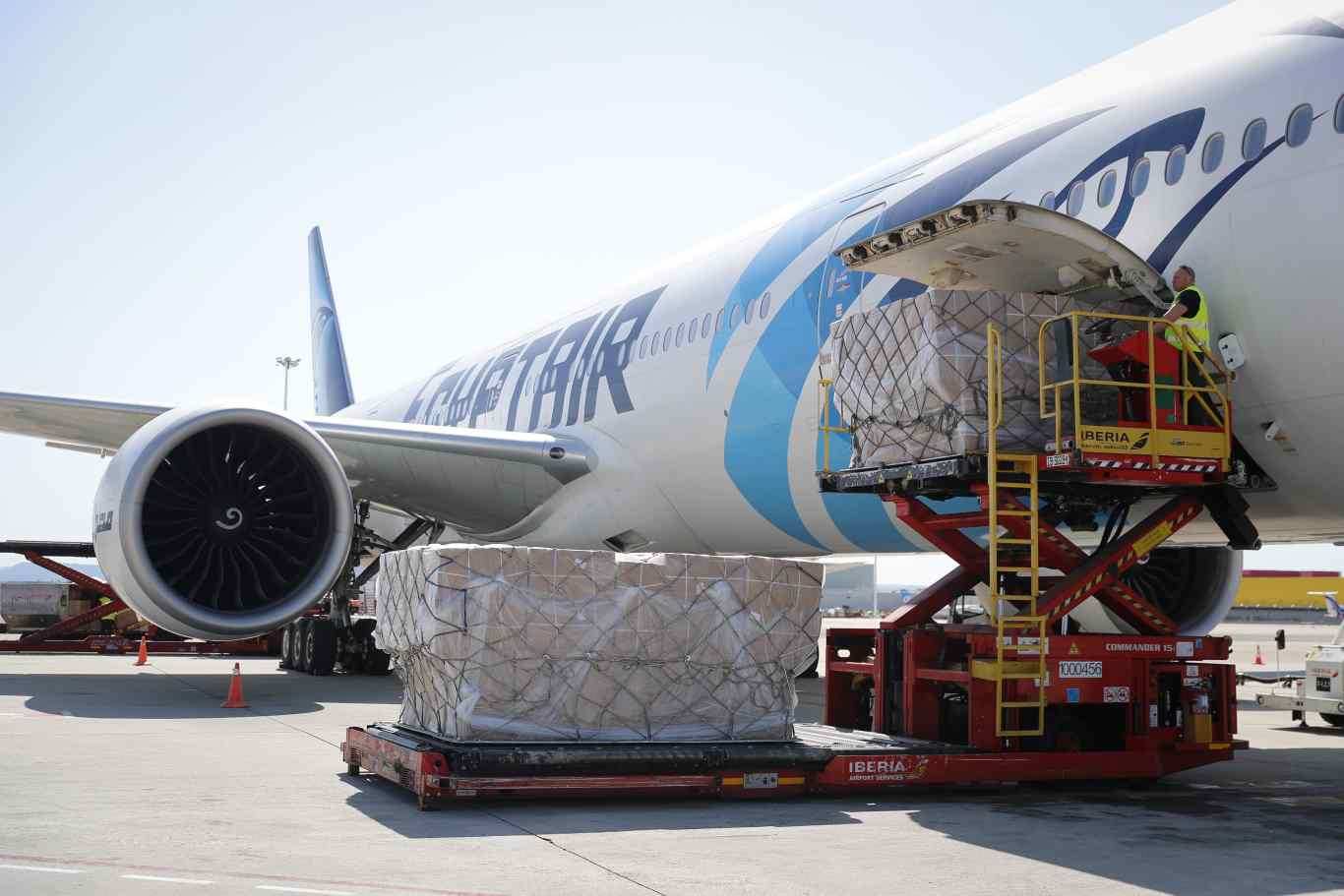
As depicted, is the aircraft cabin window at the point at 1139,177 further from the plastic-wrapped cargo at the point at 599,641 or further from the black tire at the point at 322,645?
the black tire at the point at 322,645

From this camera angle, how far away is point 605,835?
5395 millimetres

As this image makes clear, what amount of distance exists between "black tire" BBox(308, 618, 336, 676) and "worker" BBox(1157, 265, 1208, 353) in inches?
425

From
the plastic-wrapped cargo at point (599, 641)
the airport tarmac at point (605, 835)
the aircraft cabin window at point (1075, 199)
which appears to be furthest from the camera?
the aircraft cabin window at point (1075, 199)

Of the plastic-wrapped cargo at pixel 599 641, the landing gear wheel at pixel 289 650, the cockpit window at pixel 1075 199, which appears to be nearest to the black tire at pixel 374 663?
the landing gear wheel at pixel 289 650

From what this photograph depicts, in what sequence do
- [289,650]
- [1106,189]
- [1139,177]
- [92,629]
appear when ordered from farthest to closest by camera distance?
[92,629]
[289,650]
[1106,189]
[1139,177]

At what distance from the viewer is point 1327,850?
528 centimetres

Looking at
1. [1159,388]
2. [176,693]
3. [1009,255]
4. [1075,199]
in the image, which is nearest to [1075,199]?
[1075,199]

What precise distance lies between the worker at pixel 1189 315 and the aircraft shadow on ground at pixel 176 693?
20.4 feet

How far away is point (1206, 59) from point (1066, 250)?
1.41 metres

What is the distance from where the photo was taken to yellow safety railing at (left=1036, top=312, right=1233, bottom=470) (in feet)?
20.8

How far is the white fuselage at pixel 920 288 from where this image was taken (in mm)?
6395

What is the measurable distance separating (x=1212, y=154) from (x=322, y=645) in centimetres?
1116

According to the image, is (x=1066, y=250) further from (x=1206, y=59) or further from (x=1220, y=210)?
(x=1206, y=59)

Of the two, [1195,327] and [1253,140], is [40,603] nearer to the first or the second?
[1195,327]
